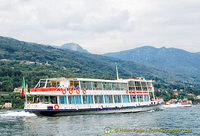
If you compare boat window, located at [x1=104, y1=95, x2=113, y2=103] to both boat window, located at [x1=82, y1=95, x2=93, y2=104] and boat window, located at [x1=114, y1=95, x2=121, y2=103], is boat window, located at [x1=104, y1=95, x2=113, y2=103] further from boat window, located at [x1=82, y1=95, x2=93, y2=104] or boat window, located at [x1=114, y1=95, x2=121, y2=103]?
boat window, located at [x1=82, y1=95, x2=93, y2=104]

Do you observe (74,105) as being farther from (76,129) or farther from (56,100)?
(76,129)

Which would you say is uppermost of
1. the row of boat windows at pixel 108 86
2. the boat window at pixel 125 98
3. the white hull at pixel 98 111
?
the row of boat windows at pixel 108 86

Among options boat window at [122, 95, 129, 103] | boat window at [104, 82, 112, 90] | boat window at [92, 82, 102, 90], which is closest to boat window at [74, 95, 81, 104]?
boat window at [92, 82, 102, 90]

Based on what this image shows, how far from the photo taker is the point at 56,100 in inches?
2046

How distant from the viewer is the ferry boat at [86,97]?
51.3m

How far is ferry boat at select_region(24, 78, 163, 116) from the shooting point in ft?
168

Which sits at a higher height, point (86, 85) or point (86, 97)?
point (86, 85)

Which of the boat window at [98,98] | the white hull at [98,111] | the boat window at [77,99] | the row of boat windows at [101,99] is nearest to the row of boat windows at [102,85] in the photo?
the boat window at [98,98]

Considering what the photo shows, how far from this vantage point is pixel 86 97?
55438 millimetres

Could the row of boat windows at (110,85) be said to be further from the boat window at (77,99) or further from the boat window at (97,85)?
the boat window at (77,99)

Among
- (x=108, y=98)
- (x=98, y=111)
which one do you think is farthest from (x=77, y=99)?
(x=108, y=98)

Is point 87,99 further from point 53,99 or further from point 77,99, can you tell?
point 53,99

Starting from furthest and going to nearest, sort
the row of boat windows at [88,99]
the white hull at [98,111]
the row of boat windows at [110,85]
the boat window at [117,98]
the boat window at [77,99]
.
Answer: the boat window at [117,98] → the row of boat windows at [110,85] → the boat window at [77,99] → the row of boat windows at [88,99] → the white hull at [98,111]

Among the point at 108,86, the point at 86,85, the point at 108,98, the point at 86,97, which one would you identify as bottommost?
the point at 108,98
